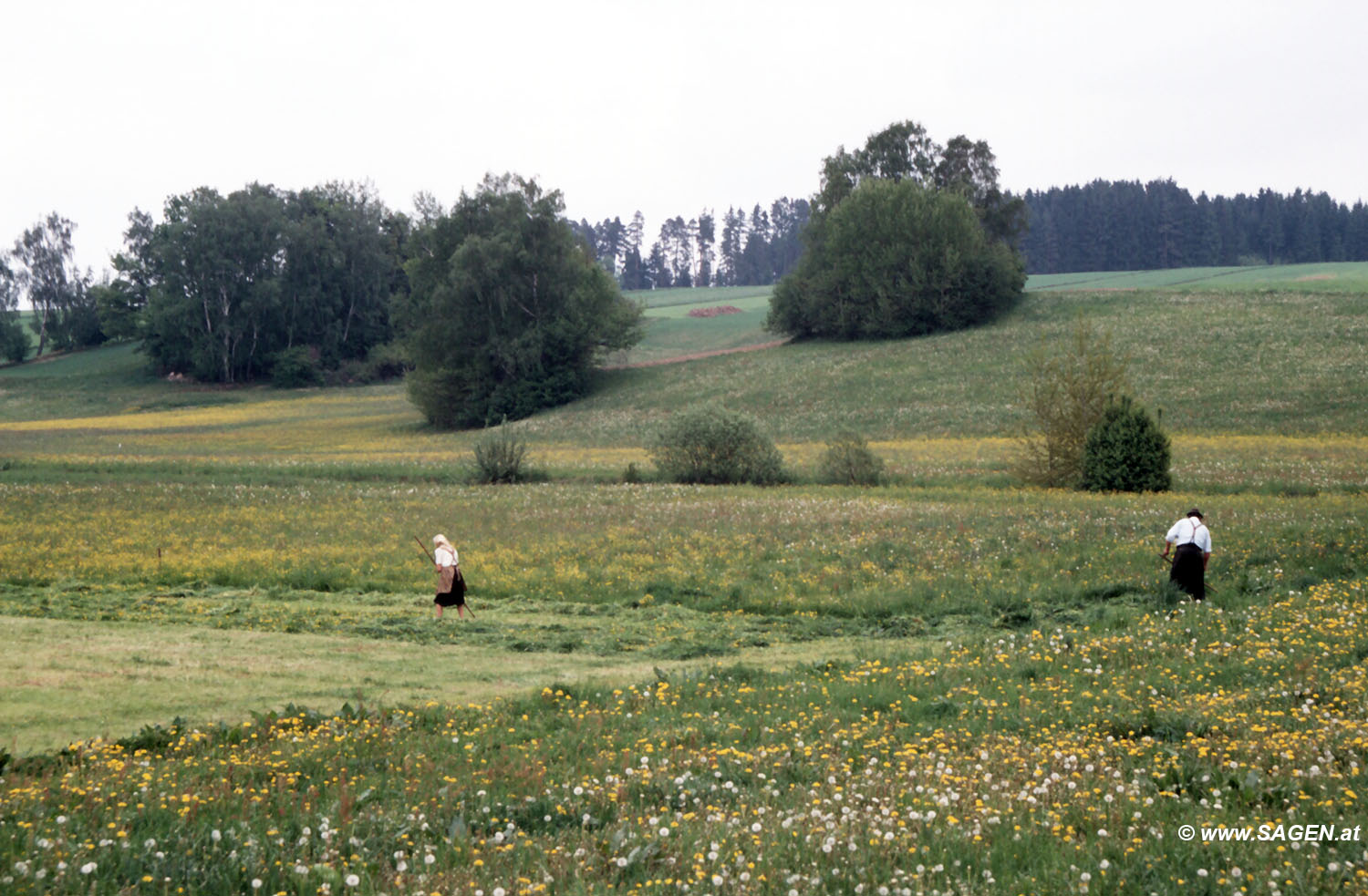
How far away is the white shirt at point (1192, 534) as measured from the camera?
18047mm

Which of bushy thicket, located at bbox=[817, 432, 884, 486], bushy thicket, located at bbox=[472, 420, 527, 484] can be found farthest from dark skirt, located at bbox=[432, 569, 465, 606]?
bushy thicket, located at bbox=[472, 420, 527, 484]

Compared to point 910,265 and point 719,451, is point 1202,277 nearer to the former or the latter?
point 910,265

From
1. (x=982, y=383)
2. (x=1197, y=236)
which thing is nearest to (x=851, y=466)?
(x=982, y=383)

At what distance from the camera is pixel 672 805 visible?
26.7ft

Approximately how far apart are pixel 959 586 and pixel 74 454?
49.8m

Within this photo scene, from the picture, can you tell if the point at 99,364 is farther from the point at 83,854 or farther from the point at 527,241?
the point at 83,854

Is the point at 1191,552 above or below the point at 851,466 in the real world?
above

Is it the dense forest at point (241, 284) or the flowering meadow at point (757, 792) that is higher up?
the dense forest at point (241, 284)

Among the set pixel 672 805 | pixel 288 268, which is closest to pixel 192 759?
pixel 672 805

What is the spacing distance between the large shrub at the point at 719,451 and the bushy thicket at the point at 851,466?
6.99 feet

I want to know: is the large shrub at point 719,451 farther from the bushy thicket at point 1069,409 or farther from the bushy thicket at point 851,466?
the bushy thicket at point 1069,409

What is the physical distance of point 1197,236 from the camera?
18762 cm

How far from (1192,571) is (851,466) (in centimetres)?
2277

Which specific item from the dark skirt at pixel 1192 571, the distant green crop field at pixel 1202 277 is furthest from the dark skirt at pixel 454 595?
the distant green crop field at pixel 1202 277
